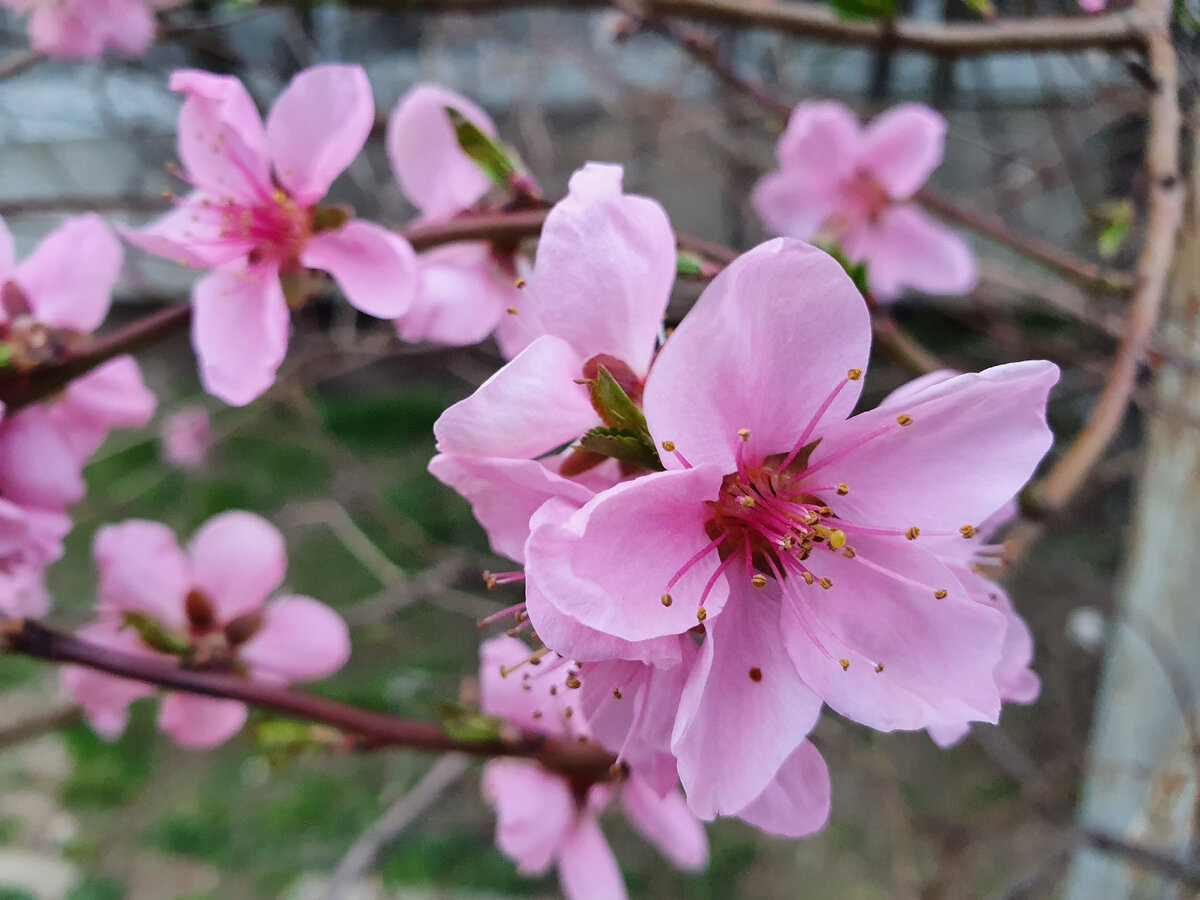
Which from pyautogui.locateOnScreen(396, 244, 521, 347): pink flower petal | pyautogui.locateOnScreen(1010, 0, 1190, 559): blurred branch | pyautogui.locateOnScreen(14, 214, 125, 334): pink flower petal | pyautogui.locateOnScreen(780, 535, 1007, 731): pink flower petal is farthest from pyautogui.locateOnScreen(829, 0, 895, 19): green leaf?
pyautogui.locateOnScreen(14, 214, 125, 334): pink flower petal

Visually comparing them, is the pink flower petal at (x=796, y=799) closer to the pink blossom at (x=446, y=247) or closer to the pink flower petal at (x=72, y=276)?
the pink blossom at (x=446, y=247)

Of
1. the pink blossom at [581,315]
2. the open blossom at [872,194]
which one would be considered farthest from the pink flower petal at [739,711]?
the open blossom at [872,194]

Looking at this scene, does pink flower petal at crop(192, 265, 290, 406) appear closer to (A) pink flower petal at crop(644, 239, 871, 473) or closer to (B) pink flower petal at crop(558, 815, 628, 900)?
(A) pink flower petal at crop(644, 239, 871, 473)

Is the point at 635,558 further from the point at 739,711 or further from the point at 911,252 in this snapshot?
the point at 911,252

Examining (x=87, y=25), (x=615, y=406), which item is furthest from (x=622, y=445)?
(x=87, y=25)

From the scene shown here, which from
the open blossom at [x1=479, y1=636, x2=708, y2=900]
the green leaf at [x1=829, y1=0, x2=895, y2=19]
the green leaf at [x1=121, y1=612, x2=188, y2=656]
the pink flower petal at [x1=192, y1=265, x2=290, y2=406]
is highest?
the green leaf at [x1=829, y1=0, x2=895, y2=19]

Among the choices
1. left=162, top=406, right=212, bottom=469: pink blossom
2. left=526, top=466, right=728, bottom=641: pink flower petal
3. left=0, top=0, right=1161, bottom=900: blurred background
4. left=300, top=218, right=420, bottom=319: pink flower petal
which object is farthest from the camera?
left=162, top=406, right=212, bottom=469: pink blossom
